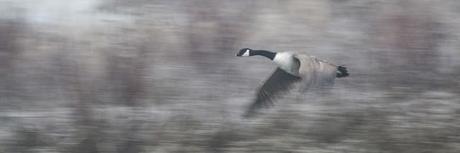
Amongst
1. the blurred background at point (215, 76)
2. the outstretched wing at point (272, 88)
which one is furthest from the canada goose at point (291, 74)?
the blurred background at point (215, 76)

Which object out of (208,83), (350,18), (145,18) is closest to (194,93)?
(208,83)

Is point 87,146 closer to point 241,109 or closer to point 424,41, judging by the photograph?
point 241,109

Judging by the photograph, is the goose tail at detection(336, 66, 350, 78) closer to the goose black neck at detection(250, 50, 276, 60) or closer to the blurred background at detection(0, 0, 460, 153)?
the blurred background at detection(0, 0, 460, 153)

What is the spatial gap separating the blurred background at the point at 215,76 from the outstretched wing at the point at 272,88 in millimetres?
98

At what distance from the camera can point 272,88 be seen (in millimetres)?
8625

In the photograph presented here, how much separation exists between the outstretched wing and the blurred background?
0.10 meters

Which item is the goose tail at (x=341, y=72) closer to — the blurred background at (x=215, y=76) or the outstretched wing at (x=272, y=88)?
the blurred background at (x=215, y=76)

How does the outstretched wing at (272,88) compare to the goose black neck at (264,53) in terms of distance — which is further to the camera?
the goose black neck at (264,53)

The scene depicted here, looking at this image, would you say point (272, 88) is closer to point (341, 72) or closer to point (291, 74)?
point (291, 74)

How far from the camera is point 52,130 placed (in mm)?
8688

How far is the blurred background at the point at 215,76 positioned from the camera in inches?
332

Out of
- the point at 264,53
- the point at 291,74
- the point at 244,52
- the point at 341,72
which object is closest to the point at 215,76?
the point at 244,52

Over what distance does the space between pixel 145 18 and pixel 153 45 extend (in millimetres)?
336

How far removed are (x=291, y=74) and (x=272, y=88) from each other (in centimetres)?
34
